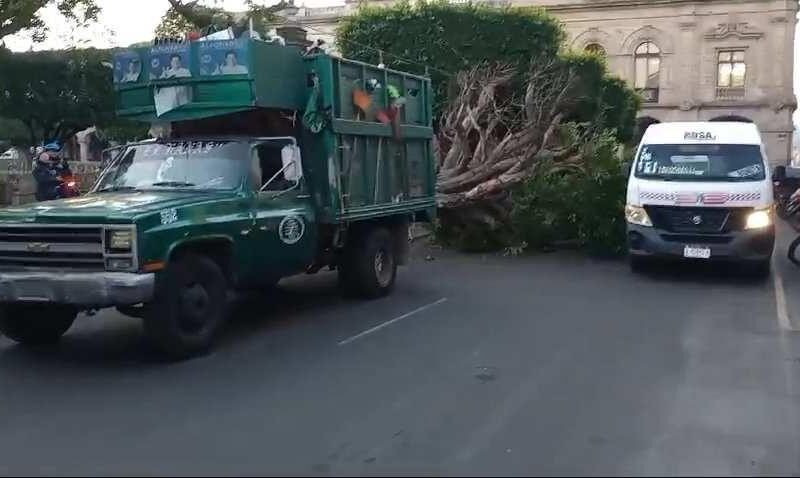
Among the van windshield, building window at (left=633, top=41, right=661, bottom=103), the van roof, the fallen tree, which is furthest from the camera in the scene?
building window at (left=633, top=41, right=661, bottom=103)

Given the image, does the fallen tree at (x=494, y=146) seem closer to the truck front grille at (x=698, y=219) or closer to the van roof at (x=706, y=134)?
the van roof at (x=706, y=134)

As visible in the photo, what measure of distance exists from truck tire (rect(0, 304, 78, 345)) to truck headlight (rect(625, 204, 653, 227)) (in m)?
7.61

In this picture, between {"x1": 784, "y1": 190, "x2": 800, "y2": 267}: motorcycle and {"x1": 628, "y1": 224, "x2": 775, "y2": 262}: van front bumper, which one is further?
{"x1": 784, "y1": 190, "x2": 800, "y2": 267}: motorcycle

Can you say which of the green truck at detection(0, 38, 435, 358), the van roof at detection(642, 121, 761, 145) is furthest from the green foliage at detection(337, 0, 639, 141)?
the green truck at detection(0, 38, 435, 358)

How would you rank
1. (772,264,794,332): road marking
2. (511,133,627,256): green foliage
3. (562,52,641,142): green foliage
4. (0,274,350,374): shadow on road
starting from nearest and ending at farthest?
(0,274,350,374): shadow on road, (772,264,794,332): road marking, (511,133,627,256): green foliage, (562,52,641,142): green foliage

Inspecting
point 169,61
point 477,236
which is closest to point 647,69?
point 477,236

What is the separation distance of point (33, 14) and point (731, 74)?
39.1m

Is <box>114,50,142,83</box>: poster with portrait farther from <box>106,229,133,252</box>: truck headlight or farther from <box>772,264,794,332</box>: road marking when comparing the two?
<box>772,264,794,332</box>: road marking

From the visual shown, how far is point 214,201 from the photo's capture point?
8.04 meters

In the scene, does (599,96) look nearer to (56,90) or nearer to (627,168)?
(627,168)

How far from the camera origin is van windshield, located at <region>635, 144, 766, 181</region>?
41.2 ft

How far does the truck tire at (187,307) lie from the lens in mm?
7422

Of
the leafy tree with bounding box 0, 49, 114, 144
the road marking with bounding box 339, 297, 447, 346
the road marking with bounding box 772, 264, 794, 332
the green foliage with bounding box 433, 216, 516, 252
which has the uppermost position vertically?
the leafy tree with bounding box 0, 49, 114, 144

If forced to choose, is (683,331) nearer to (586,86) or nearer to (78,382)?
(78,382)
